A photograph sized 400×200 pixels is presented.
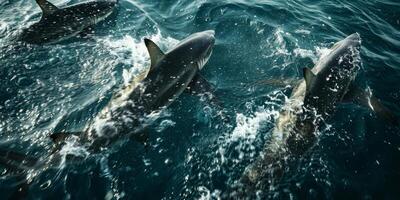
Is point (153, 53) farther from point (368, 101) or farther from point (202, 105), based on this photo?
point (368, 101)

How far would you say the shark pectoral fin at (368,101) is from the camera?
23.9 ft

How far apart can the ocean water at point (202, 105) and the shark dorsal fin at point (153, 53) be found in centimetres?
93

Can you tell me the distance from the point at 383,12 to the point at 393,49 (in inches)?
103

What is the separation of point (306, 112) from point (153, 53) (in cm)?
343

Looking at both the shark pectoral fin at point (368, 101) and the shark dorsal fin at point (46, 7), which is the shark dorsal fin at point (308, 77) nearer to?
the shark pectoral fin at point (368, 101)

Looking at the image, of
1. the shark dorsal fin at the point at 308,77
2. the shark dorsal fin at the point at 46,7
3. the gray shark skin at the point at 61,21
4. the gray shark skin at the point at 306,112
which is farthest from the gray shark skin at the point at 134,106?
the shark dorsal fin at the point at 46,7

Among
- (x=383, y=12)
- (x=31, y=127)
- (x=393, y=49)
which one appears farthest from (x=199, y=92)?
(x=383, y=12)

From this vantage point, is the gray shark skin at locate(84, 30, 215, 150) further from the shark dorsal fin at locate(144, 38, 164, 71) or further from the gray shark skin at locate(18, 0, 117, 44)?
the gray shark skin at locate(18, 0, 117, 44)

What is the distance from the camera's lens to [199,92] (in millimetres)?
7746

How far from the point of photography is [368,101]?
7637mm

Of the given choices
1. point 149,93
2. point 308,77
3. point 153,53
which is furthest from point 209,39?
point 308,77

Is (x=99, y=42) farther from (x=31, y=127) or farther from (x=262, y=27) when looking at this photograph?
(x=262, y=27)

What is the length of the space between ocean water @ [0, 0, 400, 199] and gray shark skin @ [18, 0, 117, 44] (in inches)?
11.1

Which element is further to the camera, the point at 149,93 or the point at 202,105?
the point at 202,105
